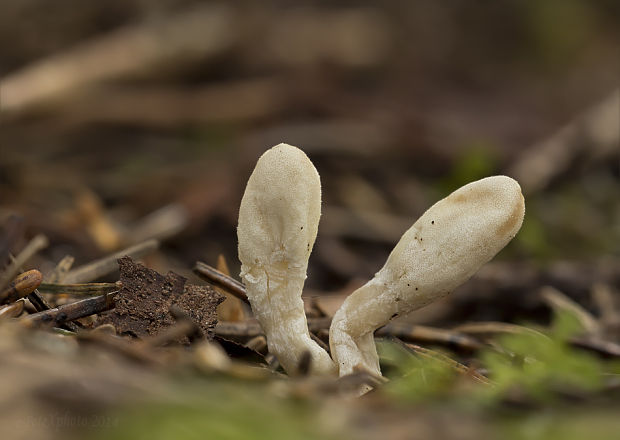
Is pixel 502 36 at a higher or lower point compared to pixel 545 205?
higher

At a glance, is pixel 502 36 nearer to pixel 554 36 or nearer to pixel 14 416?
pixel 554 36

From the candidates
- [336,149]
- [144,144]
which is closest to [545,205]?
[336,149]

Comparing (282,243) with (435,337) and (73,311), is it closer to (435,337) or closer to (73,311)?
(73,311)

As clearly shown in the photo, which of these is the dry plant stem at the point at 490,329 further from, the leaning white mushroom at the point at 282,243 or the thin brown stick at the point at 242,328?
the leaning white mushroom at the point at 282,243

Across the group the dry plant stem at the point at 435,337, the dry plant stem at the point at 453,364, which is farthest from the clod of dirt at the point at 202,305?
the dry plant stem at the point at 435,337

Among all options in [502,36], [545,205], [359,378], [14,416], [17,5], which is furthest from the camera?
[502,36]

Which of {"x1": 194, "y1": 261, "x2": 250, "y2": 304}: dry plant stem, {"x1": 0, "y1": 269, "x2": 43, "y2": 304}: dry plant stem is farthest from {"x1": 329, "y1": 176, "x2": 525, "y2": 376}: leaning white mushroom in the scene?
{"x1": 0, "y1": 269, "x2": 43, "y2": 304}: dry plant stem
